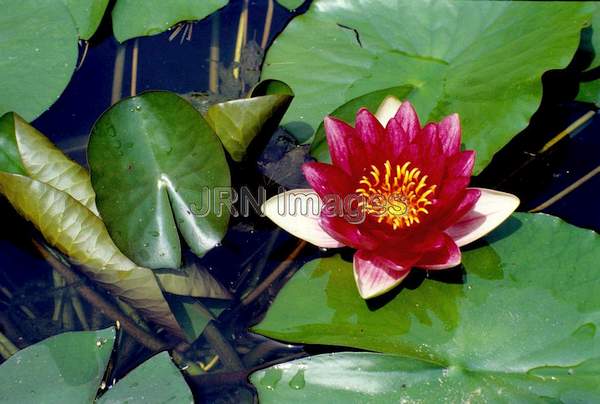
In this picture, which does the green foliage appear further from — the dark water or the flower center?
the flower center

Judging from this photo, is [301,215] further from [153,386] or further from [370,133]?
[153,386]

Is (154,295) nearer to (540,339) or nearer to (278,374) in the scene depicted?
(278,374)

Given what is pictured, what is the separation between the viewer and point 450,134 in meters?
2.21

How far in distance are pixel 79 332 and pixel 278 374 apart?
0.81m

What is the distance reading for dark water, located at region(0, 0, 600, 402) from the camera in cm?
255

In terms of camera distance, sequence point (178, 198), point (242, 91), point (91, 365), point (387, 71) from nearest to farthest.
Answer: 1. point (91, 365)
2. point (178, 198)
3. point (387, 71)
4. point (242, 91)

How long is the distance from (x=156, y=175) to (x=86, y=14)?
3.68ft

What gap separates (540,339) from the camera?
208 cm

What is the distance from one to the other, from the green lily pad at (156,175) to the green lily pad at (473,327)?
48 centimetres

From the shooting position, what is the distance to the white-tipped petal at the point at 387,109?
2442 mm

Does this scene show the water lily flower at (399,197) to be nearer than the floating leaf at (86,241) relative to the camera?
Yes

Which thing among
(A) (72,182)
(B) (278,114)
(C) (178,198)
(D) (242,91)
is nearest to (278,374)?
(C) (178,198)

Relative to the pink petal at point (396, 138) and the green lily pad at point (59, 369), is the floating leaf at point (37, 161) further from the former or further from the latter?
the pink petal at point (396, 138)

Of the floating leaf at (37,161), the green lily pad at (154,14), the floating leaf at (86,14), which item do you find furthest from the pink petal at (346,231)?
the floating leaf at (86,14)
